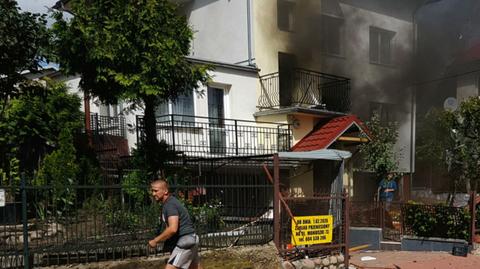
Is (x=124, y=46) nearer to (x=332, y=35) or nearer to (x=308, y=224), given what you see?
(x=308, y=224)

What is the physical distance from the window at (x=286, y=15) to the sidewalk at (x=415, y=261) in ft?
24.5

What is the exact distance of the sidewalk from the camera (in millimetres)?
8094

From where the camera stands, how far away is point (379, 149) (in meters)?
14.2

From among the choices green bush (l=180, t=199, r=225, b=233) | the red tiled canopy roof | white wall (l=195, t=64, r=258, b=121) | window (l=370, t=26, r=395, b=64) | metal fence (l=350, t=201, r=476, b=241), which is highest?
window (l=370, t=26, r=395, b=64)

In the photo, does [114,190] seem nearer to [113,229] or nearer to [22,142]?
[113,229]

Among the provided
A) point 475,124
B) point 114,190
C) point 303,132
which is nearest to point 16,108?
point 114,190

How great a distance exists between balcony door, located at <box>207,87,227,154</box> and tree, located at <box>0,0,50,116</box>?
646 cm

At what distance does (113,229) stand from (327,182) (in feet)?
26.2

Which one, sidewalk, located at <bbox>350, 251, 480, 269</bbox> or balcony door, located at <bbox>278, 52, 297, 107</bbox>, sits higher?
balcony door, located at <bbox>278, 52, 297, 107</bbox>

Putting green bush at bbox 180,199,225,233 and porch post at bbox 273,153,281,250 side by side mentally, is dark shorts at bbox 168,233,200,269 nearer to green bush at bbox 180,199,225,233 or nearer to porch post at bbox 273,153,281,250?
green bush at bbox 180,199,225,233

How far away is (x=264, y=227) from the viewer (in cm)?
739

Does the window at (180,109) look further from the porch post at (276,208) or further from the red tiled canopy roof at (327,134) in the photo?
the porch post at (276,208)

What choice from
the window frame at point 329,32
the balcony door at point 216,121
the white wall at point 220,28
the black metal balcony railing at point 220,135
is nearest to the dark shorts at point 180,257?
the black metal balcony railing at point 220,135

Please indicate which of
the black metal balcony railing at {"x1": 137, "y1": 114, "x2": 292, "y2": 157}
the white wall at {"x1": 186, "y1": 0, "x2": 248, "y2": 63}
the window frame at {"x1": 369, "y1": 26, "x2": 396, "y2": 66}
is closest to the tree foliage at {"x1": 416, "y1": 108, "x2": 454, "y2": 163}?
the window frame at {"x1": 369, "y1": 26, "x2": 396, "y2": 66}
